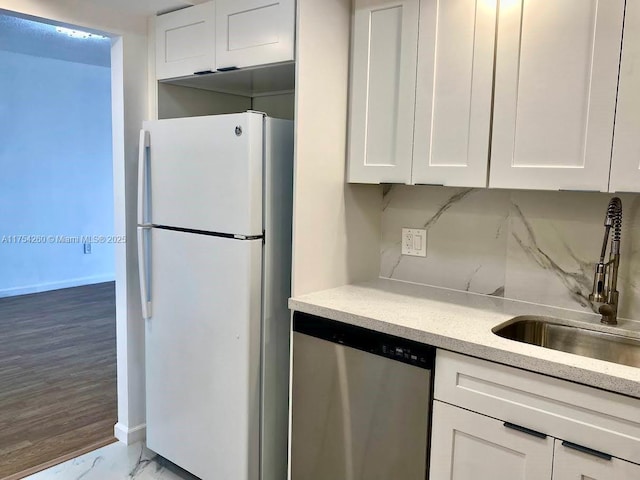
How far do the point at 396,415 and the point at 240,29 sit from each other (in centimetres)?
164

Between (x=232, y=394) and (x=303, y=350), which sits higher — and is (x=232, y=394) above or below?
below

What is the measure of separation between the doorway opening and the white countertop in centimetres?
199

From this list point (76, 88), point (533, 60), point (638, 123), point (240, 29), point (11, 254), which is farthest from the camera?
point (76, 88)

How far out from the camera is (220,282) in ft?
7.07

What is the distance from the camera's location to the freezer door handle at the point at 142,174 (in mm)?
2398

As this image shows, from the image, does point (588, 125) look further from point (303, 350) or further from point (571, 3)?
point (303, 350)

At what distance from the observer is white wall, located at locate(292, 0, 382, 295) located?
2.02m

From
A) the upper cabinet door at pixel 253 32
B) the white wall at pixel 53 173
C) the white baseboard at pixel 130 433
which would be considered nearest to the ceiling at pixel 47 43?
the white wall at pixel 53 173

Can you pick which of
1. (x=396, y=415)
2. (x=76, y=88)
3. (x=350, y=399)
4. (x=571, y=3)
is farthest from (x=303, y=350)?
(x=76, y=88)

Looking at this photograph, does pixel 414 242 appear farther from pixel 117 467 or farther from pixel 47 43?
pixel 47 43

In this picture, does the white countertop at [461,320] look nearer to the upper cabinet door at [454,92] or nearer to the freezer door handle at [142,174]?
the upper cabinet door at [454,92]

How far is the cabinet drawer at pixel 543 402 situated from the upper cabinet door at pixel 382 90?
0.78 metres

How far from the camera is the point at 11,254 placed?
18.5ft

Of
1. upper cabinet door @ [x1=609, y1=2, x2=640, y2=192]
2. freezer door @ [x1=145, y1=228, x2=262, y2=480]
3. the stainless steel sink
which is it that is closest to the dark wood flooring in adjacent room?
freezer door @ [x1=145, y1=228, x2=262, y2=480]
